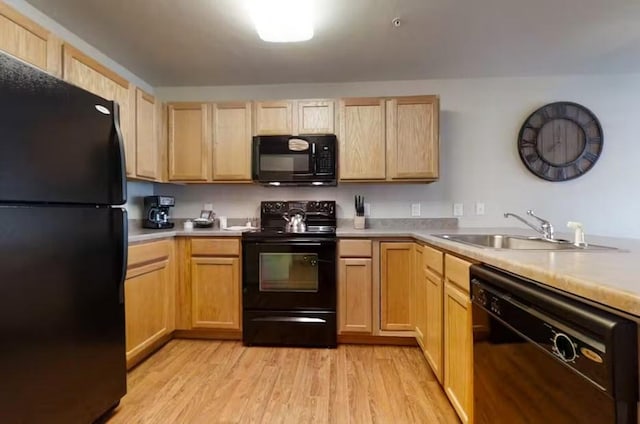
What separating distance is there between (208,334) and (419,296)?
5.64 ft

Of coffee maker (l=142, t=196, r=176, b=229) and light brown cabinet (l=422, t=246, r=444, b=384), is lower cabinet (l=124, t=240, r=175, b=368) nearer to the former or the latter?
coffee maker (l=142, t=196, r=176, b=229)

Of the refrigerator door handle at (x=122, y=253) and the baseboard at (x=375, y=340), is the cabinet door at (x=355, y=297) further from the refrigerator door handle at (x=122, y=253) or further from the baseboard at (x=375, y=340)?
the refrigerator door handle at (x=122, y=253)

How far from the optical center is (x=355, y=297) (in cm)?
264

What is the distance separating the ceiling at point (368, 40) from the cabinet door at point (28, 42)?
0.42m

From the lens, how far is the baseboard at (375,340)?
2646 mm

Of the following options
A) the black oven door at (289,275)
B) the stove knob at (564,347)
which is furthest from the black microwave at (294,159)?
the stove knob at (564,347)

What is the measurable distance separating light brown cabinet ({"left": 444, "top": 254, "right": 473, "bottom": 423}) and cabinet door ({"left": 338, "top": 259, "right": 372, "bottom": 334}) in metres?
0.89

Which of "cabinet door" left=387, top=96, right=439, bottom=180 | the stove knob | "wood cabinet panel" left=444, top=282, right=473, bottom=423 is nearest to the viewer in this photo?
the stove knob

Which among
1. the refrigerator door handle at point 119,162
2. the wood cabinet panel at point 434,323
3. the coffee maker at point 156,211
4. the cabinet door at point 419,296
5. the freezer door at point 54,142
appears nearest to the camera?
the freezer door at point 54,142

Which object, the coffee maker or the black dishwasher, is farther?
the coffee maker

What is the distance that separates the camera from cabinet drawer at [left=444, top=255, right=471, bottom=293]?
1484 millimetres

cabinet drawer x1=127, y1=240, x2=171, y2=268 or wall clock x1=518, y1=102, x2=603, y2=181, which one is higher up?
wall clock x1=518, y1=102, x2=603, y2=181

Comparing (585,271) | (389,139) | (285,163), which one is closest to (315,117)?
(285,163)

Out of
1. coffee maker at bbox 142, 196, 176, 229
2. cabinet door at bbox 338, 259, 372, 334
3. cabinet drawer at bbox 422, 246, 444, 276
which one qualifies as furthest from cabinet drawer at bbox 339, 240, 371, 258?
coffee maker at bbox 142, 196, 176, 229
